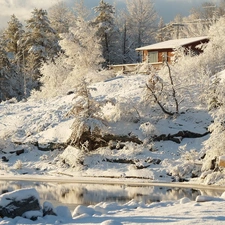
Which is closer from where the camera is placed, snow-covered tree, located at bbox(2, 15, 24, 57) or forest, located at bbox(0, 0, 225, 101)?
forest, located at bbox(0, 0, 225, 101)

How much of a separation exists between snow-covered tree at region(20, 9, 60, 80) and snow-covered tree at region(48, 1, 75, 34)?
4.11m

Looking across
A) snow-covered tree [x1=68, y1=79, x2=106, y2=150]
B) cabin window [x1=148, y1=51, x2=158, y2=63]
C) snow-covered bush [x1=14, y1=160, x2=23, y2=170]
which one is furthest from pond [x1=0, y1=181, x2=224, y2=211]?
cabin window [x1=148, y1=51, x2=158, y2=63]

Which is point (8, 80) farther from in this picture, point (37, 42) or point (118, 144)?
point (118, 144)

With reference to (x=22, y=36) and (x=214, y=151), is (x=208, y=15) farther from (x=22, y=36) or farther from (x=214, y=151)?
(x=214, y=151)

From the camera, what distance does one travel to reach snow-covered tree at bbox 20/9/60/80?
187 ft

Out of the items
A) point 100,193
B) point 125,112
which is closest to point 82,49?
point 125,112

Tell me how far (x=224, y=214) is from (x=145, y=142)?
18415mm

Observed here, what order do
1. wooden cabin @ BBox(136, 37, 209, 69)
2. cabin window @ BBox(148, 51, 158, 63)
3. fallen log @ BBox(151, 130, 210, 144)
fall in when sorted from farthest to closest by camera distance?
cabin window @ BBox(148, 51, 158, 63)
wooden cabin @ BBox(136, 37, 209, 69)
fallen log @ BBox(151, 130, 210, 144)

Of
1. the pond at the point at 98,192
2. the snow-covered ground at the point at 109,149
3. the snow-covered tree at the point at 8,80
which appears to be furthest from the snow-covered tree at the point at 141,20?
the pond at the point at 98,192

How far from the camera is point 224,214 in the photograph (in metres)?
12.0

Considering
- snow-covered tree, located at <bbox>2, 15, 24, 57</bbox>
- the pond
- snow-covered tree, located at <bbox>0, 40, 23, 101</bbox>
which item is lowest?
the pond

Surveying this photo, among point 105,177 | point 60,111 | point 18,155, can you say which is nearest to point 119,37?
point 60,111

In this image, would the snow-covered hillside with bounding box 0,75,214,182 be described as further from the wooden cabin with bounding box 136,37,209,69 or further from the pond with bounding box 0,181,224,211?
the wooden cabin with bounding box 136,37,209,69

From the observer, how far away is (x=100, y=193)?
22.2m
